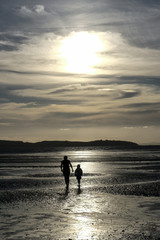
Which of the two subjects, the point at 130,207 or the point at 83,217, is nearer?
the point at 83,217

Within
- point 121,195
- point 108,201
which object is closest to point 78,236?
point 108,201

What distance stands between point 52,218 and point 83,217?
Result: 1193 millimetres

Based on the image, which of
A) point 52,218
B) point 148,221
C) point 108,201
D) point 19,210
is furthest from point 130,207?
point 19,210

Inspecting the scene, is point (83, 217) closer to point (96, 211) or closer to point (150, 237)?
point (96, 211)

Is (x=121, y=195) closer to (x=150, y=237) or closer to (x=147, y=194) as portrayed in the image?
(x=147, y=194)

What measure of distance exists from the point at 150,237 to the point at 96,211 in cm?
418

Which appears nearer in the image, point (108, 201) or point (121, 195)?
point (108, 201)

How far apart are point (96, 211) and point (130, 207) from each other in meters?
1.90

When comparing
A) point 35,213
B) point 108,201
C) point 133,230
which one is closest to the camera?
point 133,230

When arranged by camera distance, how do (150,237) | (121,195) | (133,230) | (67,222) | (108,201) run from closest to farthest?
(150,237)
(133,230)
(67,222)
(108,201)
(121,195)

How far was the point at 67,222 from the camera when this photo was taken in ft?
39.9

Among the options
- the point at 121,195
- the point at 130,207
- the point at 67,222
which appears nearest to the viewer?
the point at 67,222

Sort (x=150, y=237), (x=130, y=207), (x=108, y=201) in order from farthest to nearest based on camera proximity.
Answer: (x=108, y=201)
(x=130, y=207)
(x=150, y=237)

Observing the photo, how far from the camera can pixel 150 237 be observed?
10180 mm
